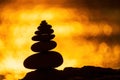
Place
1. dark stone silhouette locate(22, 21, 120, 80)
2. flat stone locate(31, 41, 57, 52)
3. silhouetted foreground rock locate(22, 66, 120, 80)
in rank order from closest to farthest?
silhouetted foreground rock locate(22, 66, 120, 80)
dark stone silhouette locate(22, 21, 120, 80)
flat stone locate(31, 41, 57, 52)

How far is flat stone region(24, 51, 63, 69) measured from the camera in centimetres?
2695

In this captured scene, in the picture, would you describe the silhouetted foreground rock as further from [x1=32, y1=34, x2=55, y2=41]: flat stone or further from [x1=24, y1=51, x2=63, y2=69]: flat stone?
[x1=32, y1=34, x2=55, y2=41]: flat stone

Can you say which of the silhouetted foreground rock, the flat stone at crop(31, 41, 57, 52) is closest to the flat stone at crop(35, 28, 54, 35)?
the flat stone at crop(31, 41, 57, 52)

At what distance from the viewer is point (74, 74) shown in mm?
29641

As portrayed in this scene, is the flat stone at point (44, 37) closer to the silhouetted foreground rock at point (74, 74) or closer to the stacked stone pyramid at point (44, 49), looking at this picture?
the stacked stone pyramid at point (44, 49)

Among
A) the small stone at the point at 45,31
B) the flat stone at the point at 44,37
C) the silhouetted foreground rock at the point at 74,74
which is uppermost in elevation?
the small stone at the point at 45,31

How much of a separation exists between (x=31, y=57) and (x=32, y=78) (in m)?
1.23

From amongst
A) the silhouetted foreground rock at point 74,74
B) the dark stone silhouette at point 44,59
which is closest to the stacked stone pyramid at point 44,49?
the dark stone silhouette at point 44,59

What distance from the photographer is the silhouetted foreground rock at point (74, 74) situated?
87.8 ft

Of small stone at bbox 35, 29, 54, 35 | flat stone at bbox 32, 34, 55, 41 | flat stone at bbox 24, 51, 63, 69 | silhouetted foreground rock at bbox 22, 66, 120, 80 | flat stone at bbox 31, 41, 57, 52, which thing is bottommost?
silhouetted foreground rock at bbox 22, 66, 120, 80

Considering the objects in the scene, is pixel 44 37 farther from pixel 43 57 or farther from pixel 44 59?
pixel 44 59

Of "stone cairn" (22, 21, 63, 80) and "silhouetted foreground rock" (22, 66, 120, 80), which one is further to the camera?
"stone cairn" (22, 21, 63, 80)

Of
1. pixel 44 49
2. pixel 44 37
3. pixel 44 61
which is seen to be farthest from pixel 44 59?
pixel 44 37

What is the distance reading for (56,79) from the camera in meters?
26.8
